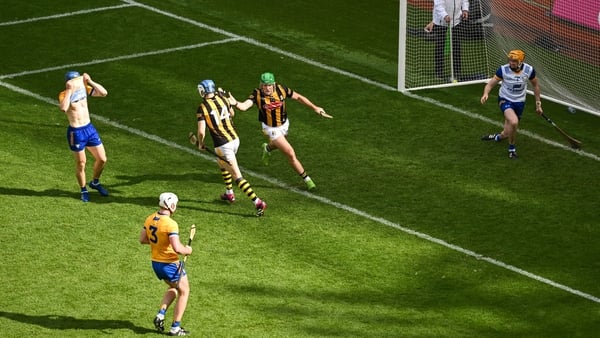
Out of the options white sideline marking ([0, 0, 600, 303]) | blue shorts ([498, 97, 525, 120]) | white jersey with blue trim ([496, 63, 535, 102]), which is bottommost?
white sideline marking ([0, 0, 600, 303])

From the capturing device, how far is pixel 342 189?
20438mm

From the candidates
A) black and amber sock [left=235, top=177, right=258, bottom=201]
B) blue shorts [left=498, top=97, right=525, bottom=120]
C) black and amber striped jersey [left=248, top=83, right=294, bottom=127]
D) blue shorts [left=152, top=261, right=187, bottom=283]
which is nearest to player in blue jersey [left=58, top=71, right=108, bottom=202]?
black and amber sock [left=235, top=177, right=258, bottom=201]

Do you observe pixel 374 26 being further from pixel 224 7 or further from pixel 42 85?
pixel 42 85

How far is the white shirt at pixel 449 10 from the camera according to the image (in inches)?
987

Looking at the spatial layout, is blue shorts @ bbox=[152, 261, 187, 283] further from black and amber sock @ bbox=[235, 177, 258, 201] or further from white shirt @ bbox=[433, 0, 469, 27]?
white shirt @ bbox=[433, 0, 469, 27]

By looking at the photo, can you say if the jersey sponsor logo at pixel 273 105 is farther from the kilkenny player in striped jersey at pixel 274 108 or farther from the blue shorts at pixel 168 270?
the blue shorts at pixel 168 270

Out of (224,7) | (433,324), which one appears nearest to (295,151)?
(433,324)

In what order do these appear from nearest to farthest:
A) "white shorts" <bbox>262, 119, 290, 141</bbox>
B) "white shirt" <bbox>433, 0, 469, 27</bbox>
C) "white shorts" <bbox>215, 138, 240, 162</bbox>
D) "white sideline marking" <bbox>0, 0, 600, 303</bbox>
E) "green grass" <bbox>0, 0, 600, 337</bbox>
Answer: "green grass" <bbox>0, 0, 600, 337</bbox>
"white sideline marking" <bbox>0, 0, 600, 303</bbox>
"white shorts" <bbox>215, 138, 240, 162</bbox>
"white shorts" <bbox>262, 119, 290, 141</bbox>
"white shirt" <bbox>433, 0, 469, 27</bbox>

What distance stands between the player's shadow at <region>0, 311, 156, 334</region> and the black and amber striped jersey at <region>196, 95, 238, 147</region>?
4.07 metres

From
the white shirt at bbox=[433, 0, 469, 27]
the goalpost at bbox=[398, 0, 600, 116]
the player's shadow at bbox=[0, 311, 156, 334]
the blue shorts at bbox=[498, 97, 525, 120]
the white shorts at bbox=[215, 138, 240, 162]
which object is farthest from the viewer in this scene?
the white shirt at bbox=[433, 0, 469, 27]

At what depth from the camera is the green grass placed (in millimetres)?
16578

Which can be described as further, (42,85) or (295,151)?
(42,85)

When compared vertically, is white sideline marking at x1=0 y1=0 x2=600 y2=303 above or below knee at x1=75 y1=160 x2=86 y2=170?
below

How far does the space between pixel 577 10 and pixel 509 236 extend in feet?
25.9
